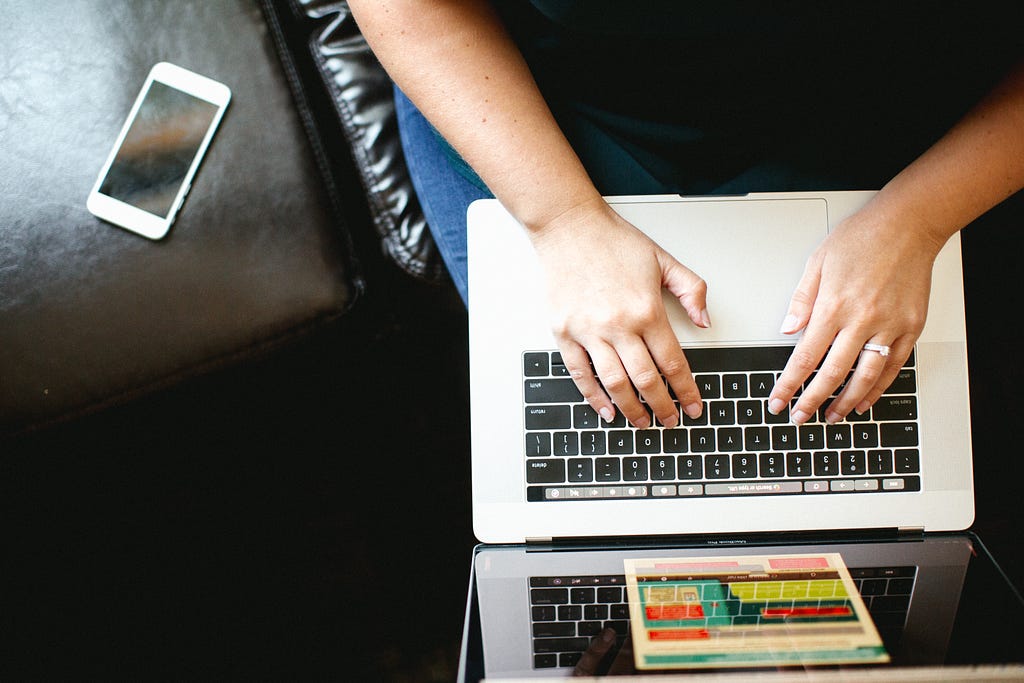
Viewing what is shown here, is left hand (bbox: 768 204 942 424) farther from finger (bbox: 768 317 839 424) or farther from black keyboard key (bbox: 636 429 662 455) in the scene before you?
black keyboard key (bbox: 636 429 662 455)

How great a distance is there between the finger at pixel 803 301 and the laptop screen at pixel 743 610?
210 mm

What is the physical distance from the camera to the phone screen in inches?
33.4

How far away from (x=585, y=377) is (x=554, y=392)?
0.04 meters

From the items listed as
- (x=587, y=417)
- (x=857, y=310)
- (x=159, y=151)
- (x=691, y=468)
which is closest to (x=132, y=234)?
(x=159, y=151)

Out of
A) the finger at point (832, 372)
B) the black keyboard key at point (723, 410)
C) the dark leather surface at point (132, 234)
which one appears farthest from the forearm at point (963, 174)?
the dark leather surface at point (132, 234)

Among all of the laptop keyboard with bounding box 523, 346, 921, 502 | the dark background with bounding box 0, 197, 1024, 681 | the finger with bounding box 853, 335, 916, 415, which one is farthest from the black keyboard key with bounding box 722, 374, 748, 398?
the dark background with bounding box 0, 197, 1024, 681

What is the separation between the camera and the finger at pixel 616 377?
669mm

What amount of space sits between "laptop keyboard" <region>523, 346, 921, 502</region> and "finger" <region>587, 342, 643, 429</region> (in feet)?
0.08

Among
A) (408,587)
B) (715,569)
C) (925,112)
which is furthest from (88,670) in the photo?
(925,112)

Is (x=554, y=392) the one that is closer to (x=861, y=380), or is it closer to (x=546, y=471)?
(x=546, y=471)

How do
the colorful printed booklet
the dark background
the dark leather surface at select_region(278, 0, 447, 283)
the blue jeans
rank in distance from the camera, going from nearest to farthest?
the colorful printed booklet < the blue jeans < the dark leather surface at select_region(278, 0, 447, 283) < the dark background

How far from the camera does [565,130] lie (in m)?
0.79

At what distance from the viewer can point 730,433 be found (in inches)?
27.5

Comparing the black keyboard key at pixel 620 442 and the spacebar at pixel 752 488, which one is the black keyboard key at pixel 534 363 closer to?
the black keyboard key at pixel 620 442
